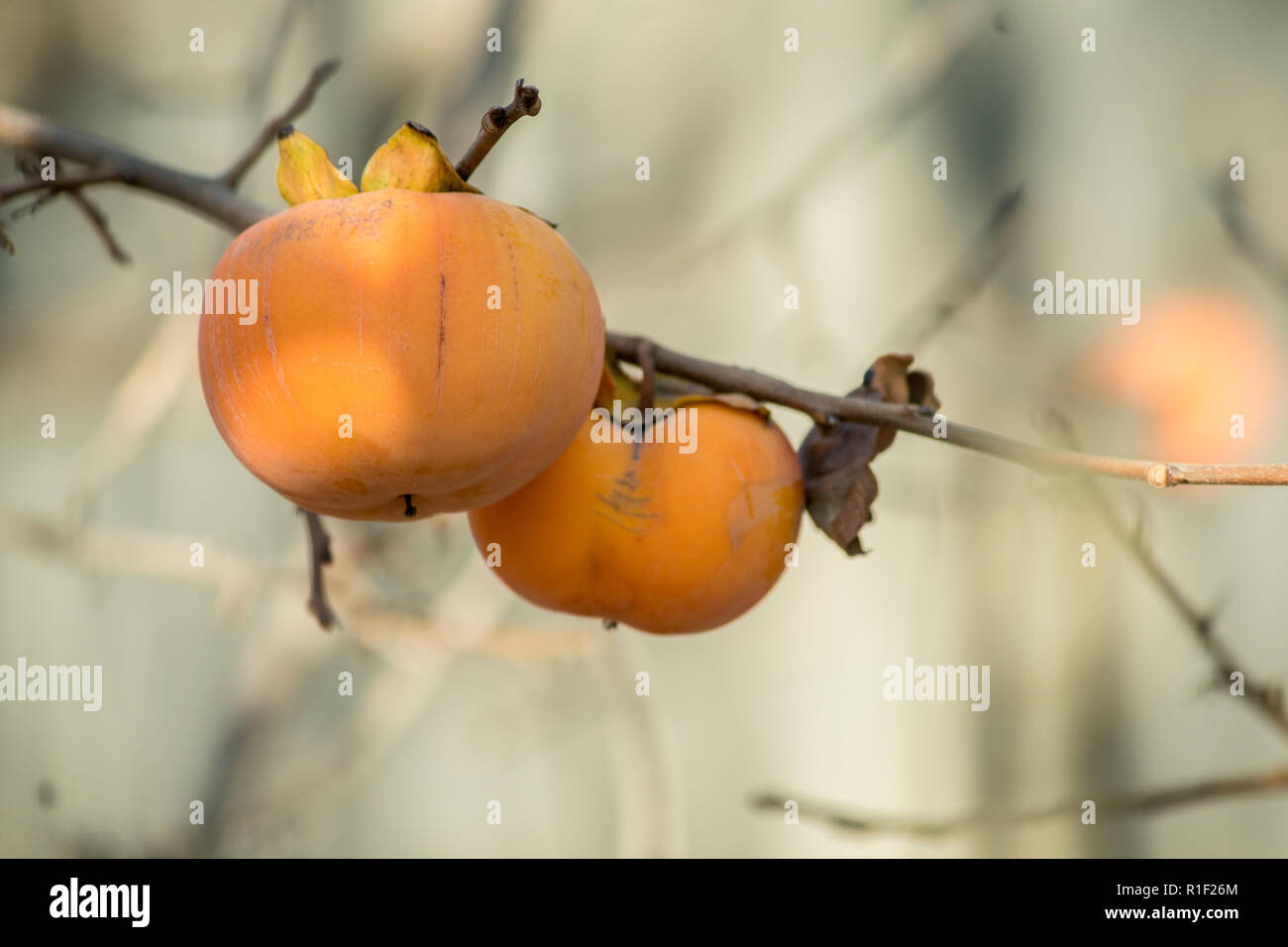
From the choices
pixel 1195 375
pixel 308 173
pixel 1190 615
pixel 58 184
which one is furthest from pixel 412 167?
pixel 1195 375

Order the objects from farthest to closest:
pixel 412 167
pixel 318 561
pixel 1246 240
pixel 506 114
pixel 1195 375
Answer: pixel 1195 375
pixel 1246 240
pixel 318 561
pixel 412 167
pixel 506 114

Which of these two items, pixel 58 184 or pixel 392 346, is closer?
pixel 392 346

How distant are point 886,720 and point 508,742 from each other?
103 centimetres

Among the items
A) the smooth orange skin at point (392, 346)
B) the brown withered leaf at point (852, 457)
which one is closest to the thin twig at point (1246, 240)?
the brown withered leaf at point (852, 457)

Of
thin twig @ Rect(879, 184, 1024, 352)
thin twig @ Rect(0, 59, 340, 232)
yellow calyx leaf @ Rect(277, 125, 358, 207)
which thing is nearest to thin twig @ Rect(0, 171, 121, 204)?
thin twig @ Rect(0, 59, 340, 232)

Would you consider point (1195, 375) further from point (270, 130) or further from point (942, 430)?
point (270, 130)

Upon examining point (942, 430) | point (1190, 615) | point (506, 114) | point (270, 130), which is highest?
point (270, 130)

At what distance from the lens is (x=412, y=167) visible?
85cm

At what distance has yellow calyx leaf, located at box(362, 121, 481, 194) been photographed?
84 centimetres

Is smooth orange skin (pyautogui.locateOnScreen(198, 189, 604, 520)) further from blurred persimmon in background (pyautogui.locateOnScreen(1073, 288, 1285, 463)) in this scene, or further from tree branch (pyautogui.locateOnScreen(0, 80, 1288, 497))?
blurred persimmon in background (pyautogui.locateOnScreen(1073, 288, 1285, 463))

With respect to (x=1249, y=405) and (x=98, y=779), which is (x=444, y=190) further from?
(x=98, y=779)

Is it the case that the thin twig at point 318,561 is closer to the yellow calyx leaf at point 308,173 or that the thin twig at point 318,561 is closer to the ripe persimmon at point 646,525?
the ripe persimmon at point 646,525

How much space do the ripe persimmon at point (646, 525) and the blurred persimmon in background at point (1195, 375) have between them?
184cm

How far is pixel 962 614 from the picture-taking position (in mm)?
3025
